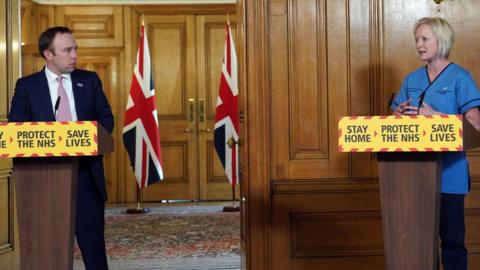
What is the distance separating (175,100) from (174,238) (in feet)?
10.8

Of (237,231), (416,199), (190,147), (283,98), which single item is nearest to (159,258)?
(237,231)

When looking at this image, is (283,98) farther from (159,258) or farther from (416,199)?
(159,258)

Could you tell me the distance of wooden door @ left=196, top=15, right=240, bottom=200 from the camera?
1003 cm

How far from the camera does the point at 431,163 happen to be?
9.67 feet

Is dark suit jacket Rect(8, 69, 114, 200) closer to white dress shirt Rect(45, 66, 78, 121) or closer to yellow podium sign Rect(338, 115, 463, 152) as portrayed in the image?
white dress shirt Rect(45, 66, 78, 121)

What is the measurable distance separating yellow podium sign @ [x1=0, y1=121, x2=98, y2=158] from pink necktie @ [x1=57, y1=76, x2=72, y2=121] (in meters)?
0.72

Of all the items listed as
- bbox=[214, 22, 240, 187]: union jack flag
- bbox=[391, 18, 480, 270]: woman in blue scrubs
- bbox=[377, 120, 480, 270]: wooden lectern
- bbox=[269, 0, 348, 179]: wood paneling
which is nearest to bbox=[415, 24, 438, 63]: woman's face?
bbox=[391, 18, 480, 270]: woman in blue scrubs

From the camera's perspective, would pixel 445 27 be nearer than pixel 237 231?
Yes

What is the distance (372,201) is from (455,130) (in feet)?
5.45

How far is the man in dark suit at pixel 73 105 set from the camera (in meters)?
3.64

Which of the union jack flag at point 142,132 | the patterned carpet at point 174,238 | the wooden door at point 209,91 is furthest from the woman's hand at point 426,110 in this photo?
the wooden door at point 209,91

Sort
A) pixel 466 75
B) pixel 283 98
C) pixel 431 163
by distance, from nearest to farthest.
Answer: pixel 431 163 < pixel 466 75 < pixel 283 98

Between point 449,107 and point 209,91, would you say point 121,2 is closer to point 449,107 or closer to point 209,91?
point 209,91

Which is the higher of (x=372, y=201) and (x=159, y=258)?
(x=372, y=201)
